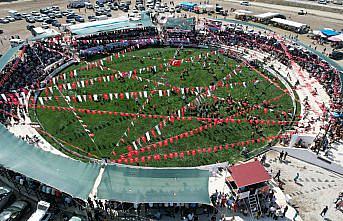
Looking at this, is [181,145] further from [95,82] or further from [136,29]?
[136,29]

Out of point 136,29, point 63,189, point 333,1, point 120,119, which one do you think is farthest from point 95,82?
point 333,1

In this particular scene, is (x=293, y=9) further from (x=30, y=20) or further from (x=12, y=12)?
(x=12, y=12)

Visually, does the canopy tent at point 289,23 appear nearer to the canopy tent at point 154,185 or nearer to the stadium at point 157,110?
the stadium at point 157,110

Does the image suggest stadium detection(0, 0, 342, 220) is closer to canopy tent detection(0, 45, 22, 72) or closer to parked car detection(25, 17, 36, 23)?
canopy tent detection(0, 45, 22, 72)

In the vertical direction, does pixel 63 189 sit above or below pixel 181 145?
above

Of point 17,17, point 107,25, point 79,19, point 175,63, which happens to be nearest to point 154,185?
point 175,63

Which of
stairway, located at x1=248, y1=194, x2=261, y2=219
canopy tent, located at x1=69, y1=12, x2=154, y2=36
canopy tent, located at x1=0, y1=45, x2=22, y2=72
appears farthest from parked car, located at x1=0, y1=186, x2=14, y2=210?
canopy tent, located at x1=69, y1=12, x2=154, y2=36

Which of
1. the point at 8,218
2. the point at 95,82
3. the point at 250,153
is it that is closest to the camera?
the point at 8,218
